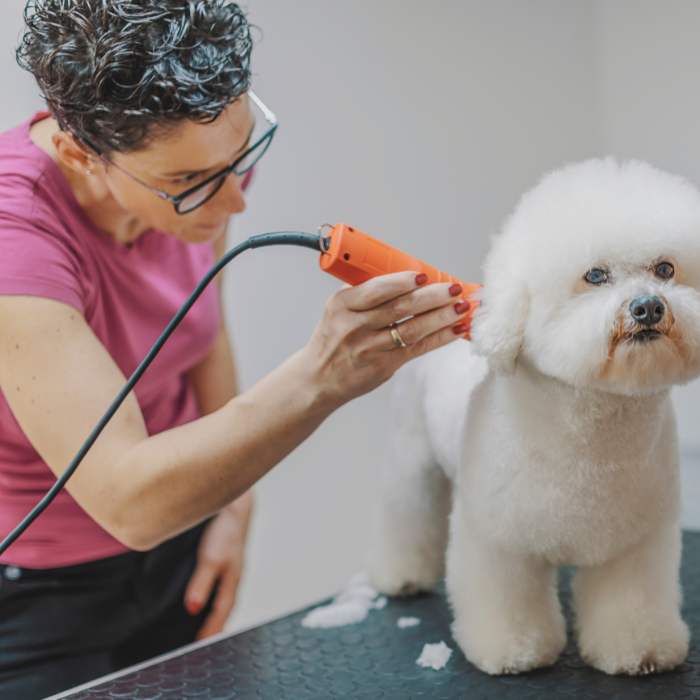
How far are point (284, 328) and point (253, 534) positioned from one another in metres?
0.41

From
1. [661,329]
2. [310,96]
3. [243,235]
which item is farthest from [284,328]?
[661,329]

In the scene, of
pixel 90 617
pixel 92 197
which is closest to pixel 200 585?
pixel 90 617

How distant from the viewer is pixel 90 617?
1.12 metres

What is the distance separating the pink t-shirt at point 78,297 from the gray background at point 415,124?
38 cm

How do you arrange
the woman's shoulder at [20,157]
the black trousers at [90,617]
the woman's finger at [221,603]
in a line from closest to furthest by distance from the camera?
the woman's shoulder at [20,157] < the black trousers at [90,617] < the woman's finger at [221,603]

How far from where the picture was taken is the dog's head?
748 mm

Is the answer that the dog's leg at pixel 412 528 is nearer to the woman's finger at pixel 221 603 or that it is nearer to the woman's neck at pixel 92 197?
the woman's finger at pixel 221 603

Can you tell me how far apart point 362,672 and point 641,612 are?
29cm

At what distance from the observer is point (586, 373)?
2.53 feet

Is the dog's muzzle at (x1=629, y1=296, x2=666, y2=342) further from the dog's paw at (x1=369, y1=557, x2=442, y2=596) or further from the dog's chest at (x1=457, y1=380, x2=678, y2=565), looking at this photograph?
the dog's paw at (x1=369, y1=557, x2=442, y2=596)

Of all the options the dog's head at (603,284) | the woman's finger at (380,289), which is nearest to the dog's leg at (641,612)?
the dog's head at (603,284)

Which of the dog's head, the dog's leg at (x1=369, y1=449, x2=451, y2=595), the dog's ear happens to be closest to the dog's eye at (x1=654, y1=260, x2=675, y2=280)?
the dog's head

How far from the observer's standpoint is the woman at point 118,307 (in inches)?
33.2

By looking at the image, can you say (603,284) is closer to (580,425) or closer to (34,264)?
(580,425)
